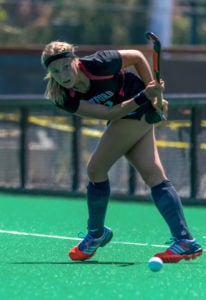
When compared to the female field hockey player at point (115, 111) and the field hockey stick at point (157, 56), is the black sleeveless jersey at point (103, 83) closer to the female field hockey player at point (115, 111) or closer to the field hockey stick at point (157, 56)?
the female field hockey player at point (115, 111)

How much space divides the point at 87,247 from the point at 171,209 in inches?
27.9

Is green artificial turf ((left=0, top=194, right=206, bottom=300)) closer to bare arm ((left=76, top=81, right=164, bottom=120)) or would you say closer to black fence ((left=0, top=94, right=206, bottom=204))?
black fence ((left=0, top=94, right=206, bottom=204))

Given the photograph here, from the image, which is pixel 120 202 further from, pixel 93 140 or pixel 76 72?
pixel 76 72

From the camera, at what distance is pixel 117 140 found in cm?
755

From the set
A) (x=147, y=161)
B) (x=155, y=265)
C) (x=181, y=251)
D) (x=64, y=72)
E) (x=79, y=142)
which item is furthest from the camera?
(x=79, y=142)

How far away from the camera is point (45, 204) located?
1164 cm

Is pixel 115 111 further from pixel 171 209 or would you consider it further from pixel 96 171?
pixel 171 209

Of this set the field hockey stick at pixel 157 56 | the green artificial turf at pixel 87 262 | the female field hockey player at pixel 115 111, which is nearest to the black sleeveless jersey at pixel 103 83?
the female field hockey player at pixel 115 111

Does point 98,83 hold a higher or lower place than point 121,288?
higher

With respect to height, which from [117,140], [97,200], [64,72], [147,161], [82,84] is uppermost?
[64,72]

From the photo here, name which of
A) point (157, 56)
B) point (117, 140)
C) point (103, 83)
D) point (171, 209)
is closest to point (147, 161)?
point (117, 140)

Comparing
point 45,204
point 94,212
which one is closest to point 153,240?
point 94,212

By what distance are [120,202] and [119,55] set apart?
4655 mm

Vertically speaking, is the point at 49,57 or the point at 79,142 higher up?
the point at 49,57
